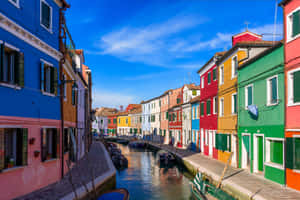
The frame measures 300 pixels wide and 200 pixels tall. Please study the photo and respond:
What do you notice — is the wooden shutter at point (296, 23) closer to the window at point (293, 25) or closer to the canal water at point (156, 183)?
the window at point (293, 25)

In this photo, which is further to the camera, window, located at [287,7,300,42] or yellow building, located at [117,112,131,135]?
yellow building, located at [117,112,131,135]

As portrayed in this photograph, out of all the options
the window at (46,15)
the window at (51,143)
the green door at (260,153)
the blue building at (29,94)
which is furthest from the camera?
the green door at (260,153)

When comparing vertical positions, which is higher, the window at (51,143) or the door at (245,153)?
the window at (51,143)

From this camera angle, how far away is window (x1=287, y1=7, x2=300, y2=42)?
503 inches

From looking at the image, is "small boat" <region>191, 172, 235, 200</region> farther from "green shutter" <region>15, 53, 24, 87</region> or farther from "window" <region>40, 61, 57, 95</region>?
"green shutter" <region>15, 53, 24, 87</region>

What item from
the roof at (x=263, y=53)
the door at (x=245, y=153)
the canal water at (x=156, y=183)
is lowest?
the canal water at (x=156, y=183)

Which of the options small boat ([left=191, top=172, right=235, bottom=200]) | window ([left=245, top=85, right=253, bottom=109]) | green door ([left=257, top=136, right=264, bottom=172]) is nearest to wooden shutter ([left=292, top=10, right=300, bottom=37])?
window ([left=245, top=85, right=253, bottom=109])

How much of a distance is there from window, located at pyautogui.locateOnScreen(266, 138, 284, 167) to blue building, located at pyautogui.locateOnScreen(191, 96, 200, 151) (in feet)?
55.5

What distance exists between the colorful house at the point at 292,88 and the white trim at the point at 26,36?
11.0 meters

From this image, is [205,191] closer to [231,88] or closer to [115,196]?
[115,196]

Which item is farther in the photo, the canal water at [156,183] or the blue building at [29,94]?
the canal water at [156,183]

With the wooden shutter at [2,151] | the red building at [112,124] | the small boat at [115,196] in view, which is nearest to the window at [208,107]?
the small boat at [115,196]

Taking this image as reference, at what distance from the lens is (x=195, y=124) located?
33.9m

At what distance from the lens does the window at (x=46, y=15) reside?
12.6 m
